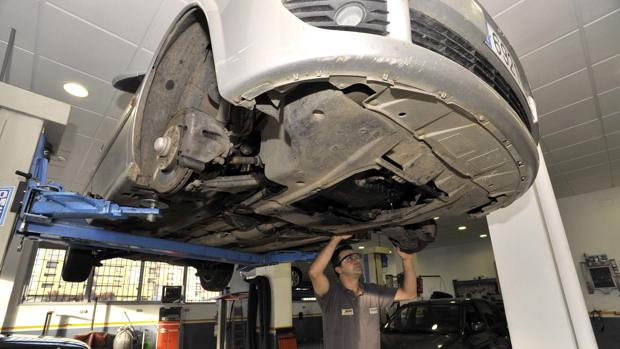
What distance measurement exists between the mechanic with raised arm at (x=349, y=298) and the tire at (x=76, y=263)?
1682mm

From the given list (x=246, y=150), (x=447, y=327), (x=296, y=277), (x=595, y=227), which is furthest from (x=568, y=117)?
(x=296, y=277)

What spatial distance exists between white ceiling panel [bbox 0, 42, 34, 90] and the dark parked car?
427 cm

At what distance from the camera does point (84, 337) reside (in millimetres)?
6340

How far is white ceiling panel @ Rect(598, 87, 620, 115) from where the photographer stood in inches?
133

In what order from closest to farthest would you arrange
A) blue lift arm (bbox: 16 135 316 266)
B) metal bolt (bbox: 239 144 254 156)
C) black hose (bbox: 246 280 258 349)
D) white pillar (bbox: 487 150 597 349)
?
metal bolt (bbox: 239 144 254 156)
blue lift arm (bbox: 16 135 316 266)
white pillar (bbox: 487 150 597 349)
black hose (bbox: 246 280 258 349)

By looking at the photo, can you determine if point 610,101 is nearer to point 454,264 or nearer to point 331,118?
point 331,118

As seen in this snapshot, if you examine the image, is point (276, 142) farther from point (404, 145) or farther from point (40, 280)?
point (40, 280)

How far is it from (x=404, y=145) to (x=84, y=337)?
25.5 ft

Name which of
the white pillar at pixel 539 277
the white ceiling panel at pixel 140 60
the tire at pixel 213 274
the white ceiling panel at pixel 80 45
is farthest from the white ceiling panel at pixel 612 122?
the white ceiling panel at pixel 80 45

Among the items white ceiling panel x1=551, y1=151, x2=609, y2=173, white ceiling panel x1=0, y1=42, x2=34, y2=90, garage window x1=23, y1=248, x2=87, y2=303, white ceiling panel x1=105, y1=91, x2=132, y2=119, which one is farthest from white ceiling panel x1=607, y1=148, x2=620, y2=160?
garage window x1=23, y1=248, x2=87, y2=303

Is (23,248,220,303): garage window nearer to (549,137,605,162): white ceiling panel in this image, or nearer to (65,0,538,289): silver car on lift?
(65,0,538,289): silver car on lift

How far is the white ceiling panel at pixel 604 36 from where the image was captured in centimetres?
244

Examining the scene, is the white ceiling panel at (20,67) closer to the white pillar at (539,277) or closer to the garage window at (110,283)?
the white pillar at (539,277)

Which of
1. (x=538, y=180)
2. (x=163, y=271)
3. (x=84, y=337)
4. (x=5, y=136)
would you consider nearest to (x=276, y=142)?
(x=5, y=136)
